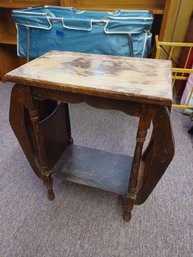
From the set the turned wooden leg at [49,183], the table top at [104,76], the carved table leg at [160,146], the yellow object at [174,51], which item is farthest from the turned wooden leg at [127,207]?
the yellow object at [174,51]

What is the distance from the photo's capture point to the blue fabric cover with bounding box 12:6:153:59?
135 cm

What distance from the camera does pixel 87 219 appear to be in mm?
1023

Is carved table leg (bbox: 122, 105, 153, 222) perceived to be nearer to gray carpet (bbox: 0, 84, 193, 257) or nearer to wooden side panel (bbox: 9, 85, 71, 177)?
gray carpet (bbox: 0, 84, 193, 257)

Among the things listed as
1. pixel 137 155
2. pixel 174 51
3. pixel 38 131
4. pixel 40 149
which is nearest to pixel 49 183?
pixel 40 149

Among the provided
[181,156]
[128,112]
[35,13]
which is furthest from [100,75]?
[35,13]

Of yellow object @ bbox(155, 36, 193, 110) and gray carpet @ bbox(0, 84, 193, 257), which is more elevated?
yellow object @ bbox(155, 36, 193, 110)

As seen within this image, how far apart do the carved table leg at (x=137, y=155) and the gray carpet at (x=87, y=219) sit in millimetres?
121

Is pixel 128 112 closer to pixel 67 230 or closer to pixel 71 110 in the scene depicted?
pixel 67 230

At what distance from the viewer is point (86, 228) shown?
38.7 inches

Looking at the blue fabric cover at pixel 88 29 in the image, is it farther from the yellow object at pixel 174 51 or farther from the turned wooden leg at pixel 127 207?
the turned wooden leg at pixel 127 207

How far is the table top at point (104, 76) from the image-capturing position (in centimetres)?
61

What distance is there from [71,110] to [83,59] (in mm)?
1066

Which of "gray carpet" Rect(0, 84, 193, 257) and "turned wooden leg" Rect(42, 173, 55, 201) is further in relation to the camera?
"turned wooden leg" Rect(42, 173, 55, 201)

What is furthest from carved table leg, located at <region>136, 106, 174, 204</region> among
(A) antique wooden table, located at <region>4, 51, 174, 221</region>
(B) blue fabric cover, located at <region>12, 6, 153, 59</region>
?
(B) blue fabric cover, located at <region>12, 6, 153, 59</region>
